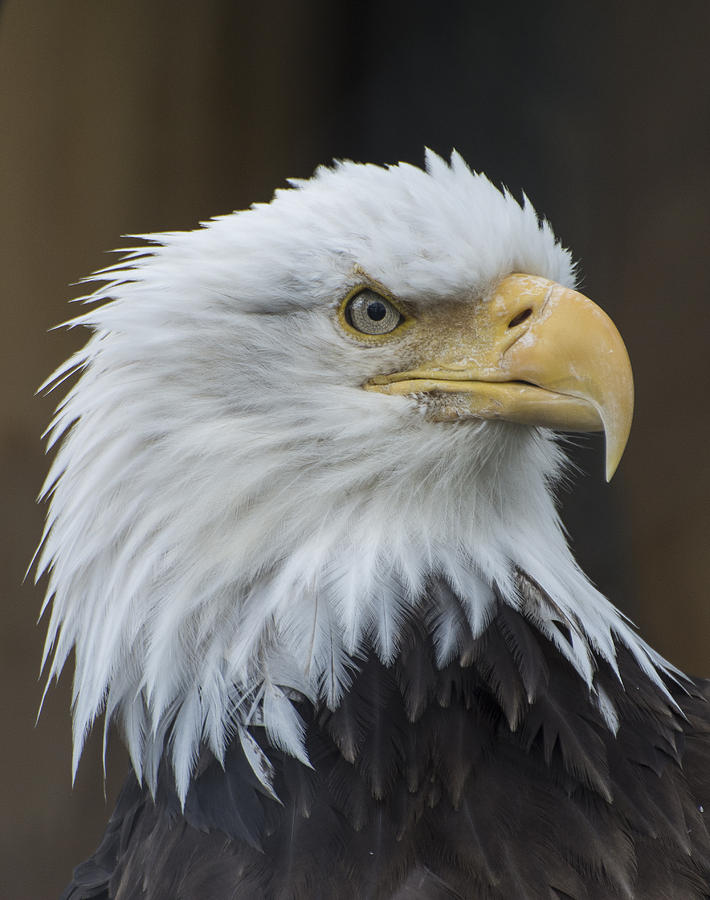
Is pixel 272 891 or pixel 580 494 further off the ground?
pixel 272 891

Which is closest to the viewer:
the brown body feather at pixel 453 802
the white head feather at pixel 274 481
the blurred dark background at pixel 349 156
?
the brown body feather at pixel 453 802

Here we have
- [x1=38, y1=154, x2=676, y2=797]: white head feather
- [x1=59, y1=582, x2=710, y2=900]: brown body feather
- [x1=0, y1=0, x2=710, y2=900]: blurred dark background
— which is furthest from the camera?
[x1=0, y1=0, x2=710, y2=900]: blurred dark background

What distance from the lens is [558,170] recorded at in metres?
2.56

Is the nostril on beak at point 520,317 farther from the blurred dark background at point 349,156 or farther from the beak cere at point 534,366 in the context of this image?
the blurred dark background at point 349,156

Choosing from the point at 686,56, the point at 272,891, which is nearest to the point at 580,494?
the point at 686,56

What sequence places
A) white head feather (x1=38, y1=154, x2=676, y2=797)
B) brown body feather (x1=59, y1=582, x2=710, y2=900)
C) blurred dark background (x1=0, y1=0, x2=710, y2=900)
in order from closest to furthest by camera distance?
1. brown body feather (x1=59, y1=582, x2=710, y2=900)
2. white head feather (x1=38, y1=154, x2=676, y2=797)
3. blurred dark background (x1=0, y1=0, x2=710, y2=900)

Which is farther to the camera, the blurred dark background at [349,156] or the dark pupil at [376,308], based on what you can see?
the blurred dark background at [349,156]

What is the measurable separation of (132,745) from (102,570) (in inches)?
8.1

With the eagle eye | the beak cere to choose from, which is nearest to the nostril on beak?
the beak cere

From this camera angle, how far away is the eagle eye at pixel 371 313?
110 cm

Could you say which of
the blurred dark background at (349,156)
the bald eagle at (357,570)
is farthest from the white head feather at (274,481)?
the blurred dark background at (349,156)

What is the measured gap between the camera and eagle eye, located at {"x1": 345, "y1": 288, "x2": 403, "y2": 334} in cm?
110

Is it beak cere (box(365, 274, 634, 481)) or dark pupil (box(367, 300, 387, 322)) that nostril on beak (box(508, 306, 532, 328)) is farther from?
dark pupil (box(367, 300, 387, 322))

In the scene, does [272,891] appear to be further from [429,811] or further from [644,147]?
[644,147]
